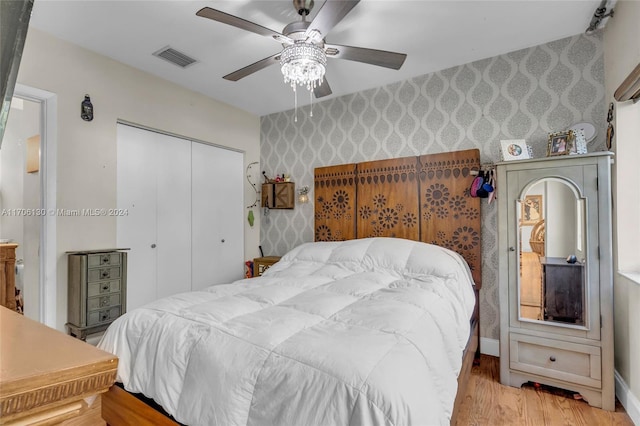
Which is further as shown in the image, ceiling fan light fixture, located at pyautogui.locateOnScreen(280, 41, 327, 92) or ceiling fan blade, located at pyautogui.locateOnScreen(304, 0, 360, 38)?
ceiling fan light fixture, located at pyautogui.locateOnScreen(280, 41, 327, 92)

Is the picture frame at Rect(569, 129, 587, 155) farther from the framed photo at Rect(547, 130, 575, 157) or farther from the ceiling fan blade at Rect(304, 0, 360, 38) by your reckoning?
the ceiling fan blade at Rect(304, 0, 360, 38)

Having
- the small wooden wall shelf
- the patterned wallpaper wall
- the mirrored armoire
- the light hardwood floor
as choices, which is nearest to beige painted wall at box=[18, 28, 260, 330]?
the small wooden wall shelf

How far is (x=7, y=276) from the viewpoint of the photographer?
2668mm

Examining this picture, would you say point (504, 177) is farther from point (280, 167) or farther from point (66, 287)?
point (66, 287)

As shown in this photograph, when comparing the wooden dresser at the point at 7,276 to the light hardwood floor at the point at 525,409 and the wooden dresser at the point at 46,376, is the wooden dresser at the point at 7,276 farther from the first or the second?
the light hardwood floor at the point at 525,409

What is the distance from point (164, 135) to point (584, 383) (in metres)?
4.03

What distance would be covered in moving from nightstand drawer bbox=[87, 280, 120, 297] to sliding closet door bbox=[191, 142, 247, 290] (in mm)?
952

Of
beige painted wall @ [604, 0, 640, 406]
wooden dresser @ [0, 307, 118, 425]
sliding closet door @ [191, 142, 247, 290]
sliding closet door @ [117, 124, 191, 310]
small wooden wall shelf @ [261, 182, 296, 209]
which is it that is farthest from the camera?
small wooden wall shelf @ [261, 182, 296, 209]

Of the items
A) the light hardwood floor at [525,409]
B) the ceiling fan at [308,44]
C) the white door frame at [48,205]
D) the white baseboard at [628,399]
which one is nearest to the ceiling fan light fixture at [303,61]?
the ceiling fan at [308,44]

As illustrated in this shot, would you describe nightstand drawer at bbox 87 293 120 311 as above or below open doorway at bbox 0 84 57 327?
below

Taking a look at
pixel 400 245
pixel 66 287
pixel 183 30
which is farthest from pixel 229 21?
pixel 66 287

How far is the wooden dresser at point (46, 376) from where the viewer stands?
0.32 metres

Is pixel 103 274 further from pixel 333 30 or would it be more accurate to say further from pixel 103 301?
pixel 333 30

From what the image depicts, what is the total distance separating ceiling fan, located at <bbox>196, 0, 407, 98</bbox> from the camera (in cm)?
175
